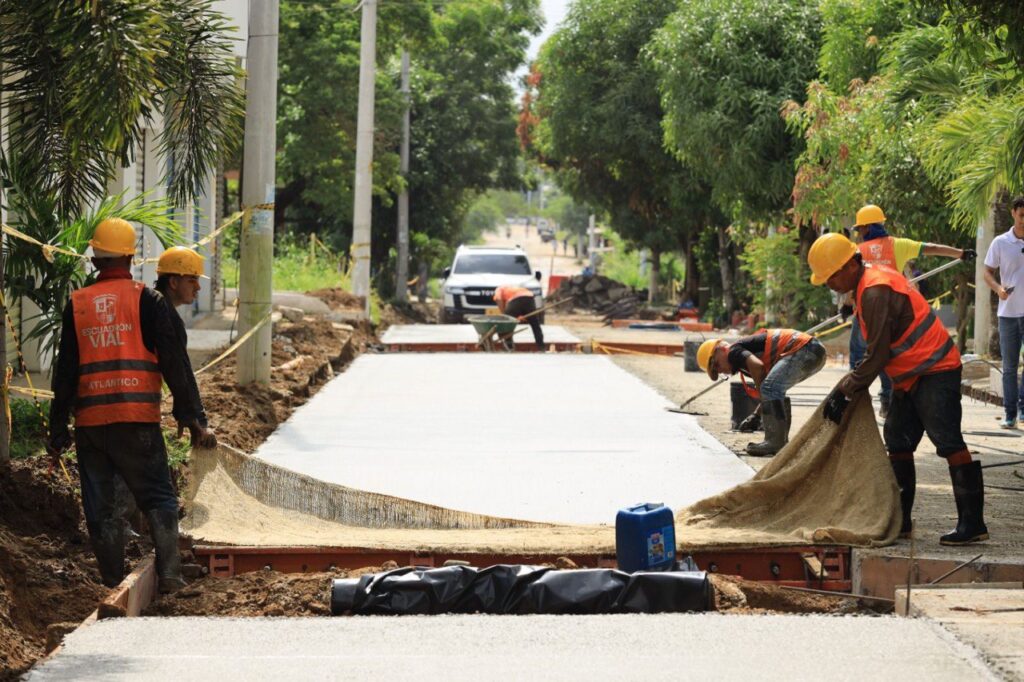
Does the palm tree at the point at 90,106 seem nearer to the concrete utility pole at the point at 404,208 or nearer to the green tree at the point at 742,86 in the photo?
the green tree at the point at 742,86

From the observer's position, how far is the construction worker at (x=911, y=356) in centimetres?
836

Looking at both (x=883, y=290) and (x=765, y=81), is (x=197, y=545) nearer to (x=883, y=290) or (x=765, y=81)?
(x=883, y=290)

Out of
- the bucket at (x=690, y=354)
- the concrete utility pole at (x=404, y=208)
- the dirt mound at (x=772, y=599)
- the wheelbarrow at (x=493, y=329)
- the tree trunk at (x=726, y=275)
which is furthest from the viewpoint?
the concrete utility pole at (x=404, y=208)

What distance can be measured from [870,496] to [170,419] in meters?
5.72

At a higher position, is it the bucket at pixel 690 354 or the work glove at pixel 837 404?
the work glove at pixel 837 404

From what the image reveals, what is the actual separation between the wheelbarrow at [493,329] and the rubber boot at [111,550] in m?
17.4

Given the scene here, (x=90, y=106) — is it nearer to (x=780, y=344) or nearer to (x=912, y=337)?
(x=912, y=337)

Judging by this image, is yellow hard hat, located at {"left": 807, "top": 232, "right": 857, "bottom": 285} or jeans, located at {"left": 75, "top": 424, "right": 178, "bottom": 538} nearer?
jeans, located at {"left": 75, "top": 424, "right": 178, "bottom": 538}

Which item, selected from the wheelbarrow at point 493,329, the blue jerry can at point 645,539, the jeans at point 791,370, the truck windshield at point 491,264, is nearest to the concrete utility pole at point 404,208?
the truck windshield at point 491,264

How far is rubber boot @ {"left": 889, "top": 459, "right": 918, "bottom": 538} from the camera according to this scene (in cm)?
867

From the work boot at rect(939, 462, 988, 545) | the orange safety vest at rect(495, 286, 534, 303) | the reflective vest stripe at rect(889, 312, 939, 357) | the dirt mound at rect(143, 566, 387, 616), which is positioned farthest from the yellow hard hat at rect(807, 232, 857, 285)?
the orange safety vest at rect(495, 286, 534, 303)

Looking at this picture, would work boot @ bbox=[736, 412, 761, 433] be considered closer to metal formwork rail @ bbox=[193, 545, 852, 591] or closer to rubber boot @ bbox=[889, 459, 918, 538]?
rubber boot @ bbox=[889, 459, 918, 538]

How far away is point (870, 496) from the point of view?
8.56m

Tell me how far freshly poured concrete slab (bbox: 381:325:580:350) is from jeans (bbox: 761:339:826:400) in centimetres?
1365
